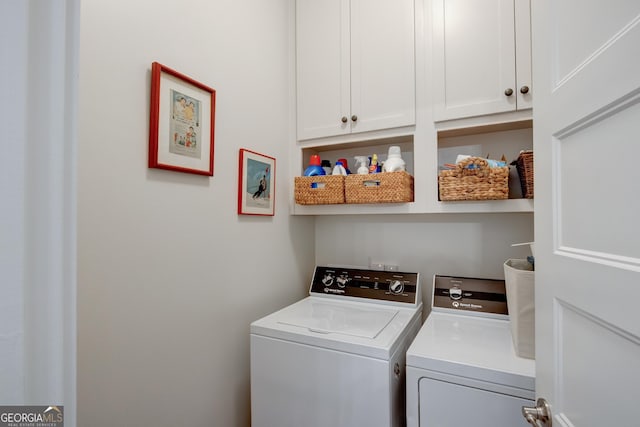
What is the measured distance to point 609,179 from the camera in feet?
1.76

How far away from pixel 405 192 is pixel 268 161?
72 centimetres

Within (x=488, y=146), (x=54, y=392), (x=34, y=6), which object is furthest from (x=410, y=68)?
(x=54, y=392)

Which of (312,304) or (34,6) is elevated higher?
(34,6)

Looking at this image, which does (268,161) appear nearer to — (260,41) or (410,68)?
(260,41)

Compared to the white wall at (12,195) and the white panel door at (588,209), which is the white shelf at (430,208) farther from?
the white wall at (12,195)

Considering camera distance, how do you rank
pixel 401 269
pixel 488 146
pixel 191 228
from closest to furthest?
pixel 191 228, pixel 488 146, pixel 401 269

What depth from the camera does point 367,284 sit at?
1746 mm

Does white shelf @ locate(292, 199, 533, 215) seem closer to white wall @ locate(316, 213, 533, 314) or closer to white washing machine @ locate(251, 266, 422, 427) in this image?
white wall @ locate(316, 213, 533, 314)

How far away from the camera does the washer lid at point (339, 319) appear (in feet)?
4.25

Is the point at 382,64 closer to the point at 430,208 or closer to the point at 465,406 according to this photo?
the point at 430,208

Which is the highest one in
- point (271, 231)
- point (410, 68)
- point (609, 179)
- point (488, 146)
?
point (410, 68)

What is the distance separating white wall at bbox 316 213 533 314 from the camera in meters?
1.64

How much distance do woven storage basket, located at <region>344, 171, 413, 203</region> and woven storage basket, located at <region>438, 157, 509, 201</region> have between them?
17 centimetres

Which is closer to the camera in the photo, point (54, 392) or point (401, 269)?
point (54, 392)
